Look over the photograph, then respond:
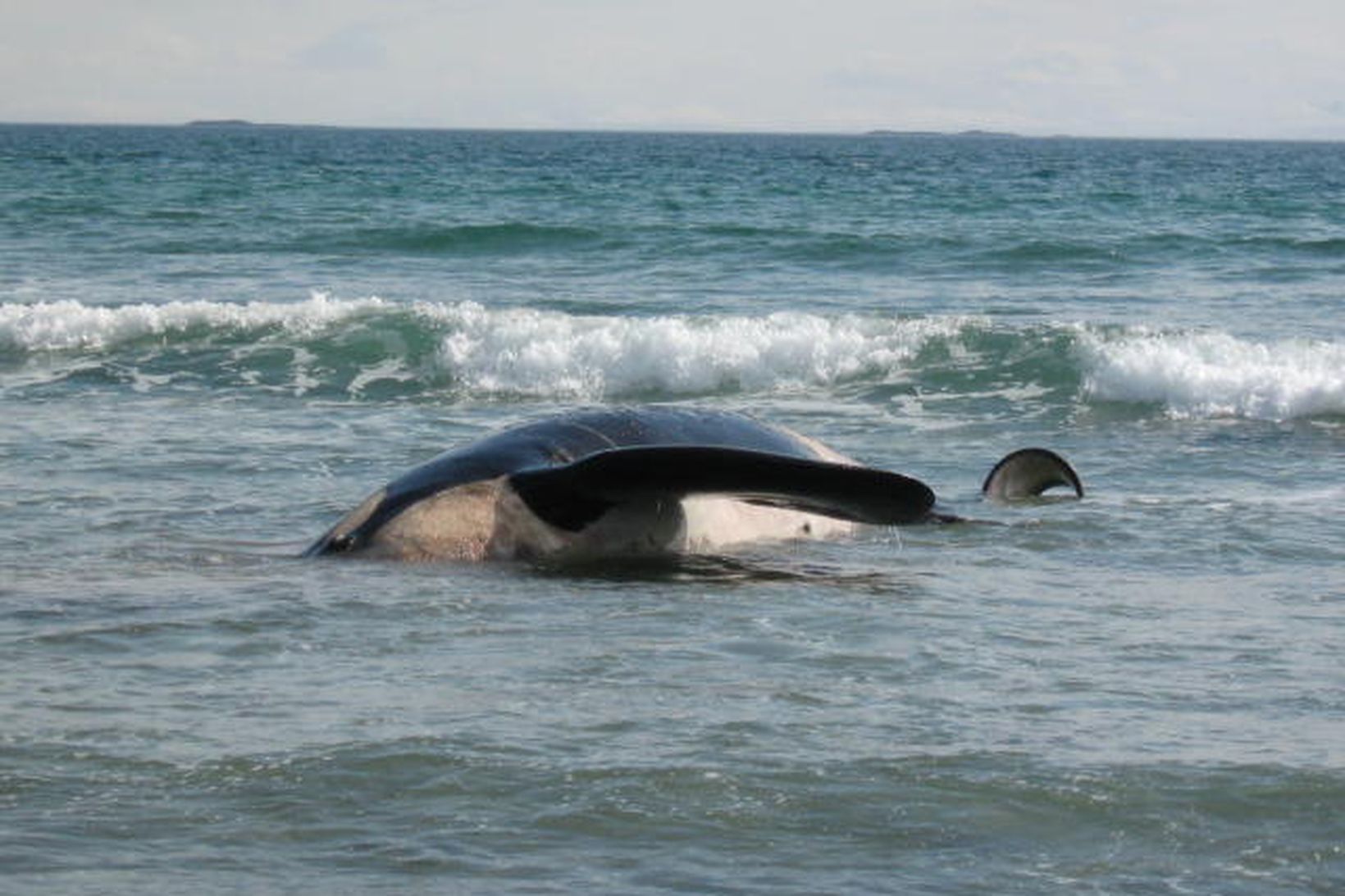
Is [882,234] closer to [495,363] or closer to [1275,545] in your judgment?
[495,363]

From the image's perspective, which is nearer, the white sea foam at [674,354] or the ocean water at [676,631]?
the ocean water at [676,631]

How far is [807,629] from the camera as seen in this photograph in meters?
7.78

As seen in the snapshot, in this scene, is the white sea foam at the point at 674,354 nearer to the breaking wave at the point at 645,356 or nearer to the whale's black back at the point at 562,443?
the breaking wave at the point at 645,356

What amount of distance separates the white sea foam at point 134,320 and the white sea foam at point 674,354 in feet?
4.65

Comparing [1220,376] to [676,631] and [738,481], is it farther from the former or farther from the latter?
[676,631]

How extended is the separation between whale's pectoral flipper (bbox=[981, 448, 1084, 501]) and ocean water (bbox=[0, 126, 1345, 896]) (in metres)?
0.11

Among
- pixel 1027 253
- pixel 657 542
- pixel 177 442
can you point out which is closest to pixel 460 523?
pixel 657 542

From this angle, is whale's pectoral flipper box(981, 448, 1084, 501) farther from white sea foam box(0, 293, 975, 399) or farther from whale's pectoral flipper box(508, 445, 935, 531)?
white sea foam box(0, 293, 975, 399)

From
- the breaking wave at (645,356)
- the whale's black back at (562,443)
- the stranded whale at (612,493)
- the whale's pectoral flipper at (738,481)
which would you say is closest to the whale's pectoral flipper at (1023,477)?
the stranded whale at (612,493)

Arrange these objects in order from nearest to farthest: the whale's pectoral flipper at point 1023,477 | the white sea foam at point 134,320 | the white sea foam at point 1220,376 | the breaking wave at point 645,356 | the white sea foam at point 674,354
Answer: the whale's pectoral flipper at point 1023,477
the white sea foam at point 1220,376
the breaking wave at point 645,356
the white sea foam at point 674,354
the white sea foam at point 134,320

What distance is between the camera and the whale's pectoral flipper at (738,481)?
26.9ft

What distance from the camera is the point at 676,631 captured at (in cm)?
777

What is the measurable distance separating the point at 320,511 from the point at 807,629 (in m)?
3.49

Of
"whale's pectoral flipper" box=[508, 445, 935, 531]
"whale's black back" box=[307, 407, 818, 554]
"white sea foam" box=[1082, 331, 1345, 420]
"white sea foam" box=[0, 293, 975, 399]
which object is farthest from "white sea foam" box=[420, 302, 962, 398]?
"whale's pectoral flipper" box=[508, 445, 935, 531]
